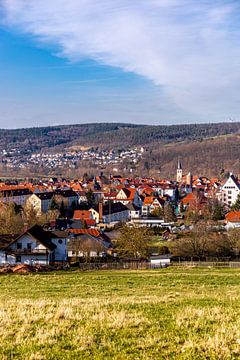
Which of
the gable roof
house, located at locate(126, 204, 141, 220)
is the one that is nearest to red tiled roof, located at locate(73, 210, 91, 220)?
house, located at locate(126, 204, 141, 220)

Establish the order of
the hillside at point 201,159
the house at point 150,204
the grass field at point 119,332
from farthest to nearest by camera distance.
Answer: the hillside at point 201,159, the house at point 150,204, the grass field at point 119,332

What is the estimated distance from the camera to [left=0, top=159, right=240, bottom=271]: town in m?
39.5

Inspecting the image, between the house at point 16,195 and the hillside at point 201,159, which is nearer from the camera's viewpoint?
the house at point 16,195

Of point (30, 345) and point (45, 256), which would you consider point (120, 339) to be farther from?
point (45, 256)

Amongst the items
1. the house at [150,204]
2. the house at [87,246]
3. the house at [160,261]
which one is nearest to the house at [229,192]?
the house at [150,204]

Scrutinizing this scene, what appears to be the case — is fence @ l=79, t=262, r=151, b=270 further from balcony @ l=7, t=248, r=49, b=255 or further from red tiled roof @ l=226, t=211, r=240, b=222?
red tiled roof @ l=226, t=211, r=240, b=222

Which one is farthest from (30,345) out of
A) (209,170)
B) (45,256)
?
(209,170)

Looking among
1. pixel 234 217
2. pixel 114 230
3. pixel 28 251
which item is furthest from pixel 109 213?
pixel 28 251

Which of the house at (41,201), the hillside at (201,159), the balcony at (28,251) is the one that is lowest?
the balcony at (28,251)

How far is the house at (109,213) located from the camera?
71.5 m

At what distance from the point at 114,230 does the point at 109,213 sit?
40.6 feet

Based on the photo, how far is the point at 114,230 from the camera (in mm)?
61094

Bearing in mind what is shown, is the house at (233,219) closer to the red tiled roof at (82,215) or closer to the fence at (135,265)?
the red tiled roof at (82,215)

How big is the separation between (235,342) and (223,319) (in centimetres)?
168
